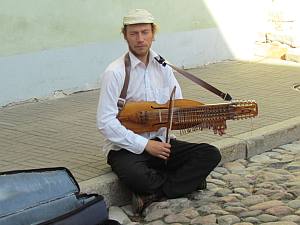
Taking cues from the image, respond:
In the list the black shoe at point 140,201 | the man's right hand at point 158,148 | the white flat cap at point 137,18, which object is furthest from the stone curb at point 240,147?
the white flat cap at point 137,18

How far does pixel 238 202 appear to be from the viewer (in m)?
4.65

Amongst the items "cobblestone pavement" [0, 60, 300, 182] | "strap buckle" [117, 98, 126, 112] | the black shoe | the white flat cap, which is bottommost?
the black shoe

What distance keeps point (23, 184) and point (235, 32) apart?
7419 mm

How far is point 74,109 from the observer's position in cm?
717

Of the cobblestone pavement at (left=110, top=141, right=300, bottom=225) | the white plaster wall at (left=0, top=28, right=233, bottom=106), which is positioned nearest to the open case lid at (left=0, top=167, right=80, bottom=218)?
the cobblestone pavement at (left=110, top=141, right=300, bottom=225)

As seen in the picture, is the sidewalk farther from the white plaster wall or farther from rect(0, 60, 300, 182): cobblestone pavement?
the white plaster wall

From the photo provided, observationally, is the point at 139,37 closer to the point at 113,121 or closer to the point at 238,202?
the point at 113,121

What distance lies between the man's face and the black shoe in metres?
1.03

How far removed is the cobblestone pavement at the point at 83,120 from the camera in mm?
5211

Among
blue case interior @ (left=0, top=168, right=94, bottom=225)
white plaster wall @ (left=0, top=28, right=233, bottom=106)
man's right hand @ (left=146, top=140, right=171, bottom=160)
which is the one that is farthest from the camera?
white plaster wall @ (left=0, top=28, right=233, bottom=106)

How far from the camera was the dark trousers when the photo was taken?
4465mm

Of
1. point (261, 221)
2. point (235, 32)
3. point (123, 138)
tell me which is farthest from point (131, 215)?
point (235, 32)

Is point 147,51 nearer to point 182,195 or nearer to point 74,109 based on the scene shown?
point 182,195

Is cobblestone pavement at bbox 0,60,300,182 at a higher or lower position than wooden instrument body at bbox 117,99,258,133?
lower
